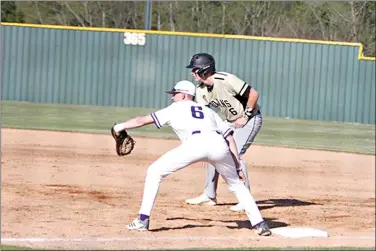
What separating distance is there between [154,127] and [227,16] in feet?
29.3

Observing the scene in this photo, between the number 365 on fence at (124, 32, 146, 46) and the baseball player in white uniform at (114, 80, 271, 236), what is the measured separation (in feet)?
62.9

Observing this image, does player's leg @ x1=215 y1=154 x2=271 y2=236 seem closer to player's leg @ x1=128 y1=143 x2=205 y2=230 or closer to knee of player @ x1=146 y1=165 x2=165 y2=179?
player's leg @ x1=128 y1=143 x2=205 y2=230

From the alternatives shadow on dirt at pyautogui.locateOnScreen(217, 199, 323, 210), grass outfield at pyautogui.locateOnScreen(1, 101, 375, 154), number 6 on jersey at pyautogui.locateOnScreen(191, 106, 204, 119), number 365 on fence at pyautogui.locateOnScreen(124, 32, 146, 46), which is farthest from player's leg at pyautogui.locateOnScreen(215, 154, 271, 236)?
number 365 on fence at pyautogui.locateOnScreen(124, 32, 146, 46)

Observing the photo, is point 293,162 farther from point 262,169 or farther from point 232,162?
point 232,162

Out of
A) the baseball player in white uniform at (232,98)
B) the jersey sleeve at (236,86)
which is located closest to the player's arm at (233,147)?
the baseball player in white uniform at (232,98)

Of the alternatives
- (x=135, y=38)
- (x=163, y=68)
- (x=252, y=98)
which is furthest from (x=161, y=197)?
(x=135, y=38)

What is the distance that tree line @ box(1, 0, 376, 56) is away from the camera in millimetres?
27359

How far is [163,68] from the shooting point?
27172 mm

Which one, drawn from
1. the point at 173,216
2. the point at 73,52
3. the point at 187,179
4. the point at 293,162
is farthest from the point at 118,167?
the point at 73,52

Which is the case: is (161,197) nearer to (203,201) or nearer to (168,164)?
(203,201)

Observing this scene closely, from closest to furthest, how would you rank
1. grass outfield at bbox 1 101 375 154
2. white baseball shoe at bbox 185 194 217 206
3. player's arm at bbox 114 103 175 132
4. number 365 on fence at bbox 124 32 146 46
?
player's arm at bbox 114 103 175 132 < white baseball shoe at bbox 185 194 217 206 < grass outfield at bbox 1 101 375 154 < number 365 on fence at bbox 124 32 146 46

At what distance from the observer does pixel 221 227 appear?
8.80 meters

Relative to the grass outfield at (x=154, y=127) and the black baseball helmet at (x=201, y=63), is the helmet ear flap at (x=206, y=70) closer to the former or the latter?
the black baseball helmet at (x=201, y=63)

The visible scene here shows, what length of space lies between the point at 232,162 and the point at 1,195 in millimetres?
3230
